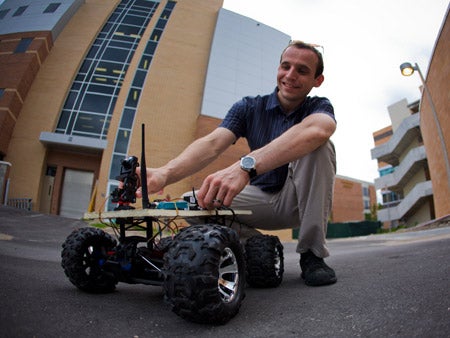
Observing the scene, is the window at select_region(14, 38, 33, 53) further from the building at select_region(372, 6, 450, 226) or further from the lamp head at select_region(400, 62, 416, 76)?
the building at select_region(372, 6, 450, 226)

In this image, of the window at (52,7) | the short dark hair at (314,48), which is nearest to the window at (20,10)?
the window at (52,7)

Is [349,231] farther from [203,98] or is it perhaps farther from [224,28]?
[224,28]

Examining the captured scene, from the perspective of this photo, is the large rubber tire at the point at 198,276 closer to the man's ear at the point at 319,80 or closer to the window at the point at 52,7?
the man's ear at the point at 319,80

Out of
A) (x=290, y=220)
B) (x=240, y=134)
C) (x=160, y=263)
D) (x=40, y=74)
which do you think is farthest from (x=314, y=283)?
(x=40, y=74)

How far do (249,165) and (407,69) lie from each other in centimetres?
974

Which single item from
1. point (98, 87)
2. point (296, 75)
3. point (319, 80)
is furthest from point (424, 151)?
point (296, 75)

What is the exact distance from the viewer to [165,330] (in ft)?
3.37

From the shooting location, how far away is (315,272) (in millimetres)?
1787

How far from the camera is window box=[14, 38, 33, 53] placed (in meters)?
17.3

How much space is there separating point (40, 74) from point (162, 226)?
66.1 feet

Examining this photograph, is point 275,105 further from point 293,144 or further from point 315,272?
point 315,272

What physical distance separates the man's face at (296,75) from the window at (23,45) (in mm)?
20396

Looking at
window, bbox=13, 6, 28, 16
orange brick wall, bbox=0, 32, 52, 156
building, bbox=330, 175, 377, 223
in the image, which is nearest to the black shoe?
orange brick wall, bbox=0, 32, 52, 156

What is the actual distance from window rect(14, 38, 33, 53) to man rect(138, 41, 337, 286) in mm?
20272
